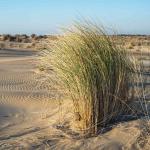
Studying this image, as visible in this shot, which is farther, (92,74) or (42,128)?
(42,128)

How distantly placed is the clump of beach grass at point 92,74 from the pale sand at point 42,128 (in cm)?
35

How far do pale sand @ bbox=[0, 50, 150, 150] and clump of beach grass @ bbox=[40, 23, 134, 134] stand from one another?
13.7 inches

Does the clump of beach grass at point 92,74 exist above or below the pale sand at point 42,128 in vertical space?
above

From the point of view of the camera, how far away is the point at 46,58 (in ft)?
28.5

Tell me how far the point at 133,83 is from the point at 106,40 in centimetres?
87

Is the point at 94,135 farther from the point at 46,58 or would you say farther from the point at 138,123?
the point at 46,58

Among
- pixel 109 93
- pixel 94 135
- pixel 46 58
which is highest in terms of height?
pixel 46 58

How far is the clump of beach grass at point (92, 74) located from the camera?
7.83 metres

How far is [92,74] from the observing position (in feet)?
25.7

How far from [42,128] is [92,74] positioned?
1.45 metres

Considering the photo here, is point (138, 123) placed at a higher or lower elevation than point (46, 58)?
lower

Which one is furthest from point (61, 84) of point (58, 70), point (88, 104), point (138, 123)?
point (138, 123)

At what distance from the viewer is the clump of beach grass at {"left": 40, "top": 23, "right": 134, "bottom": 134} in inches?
308

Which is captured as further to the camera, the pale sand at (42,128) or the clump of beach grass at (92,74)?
the clump of beach grass at (92,74)
